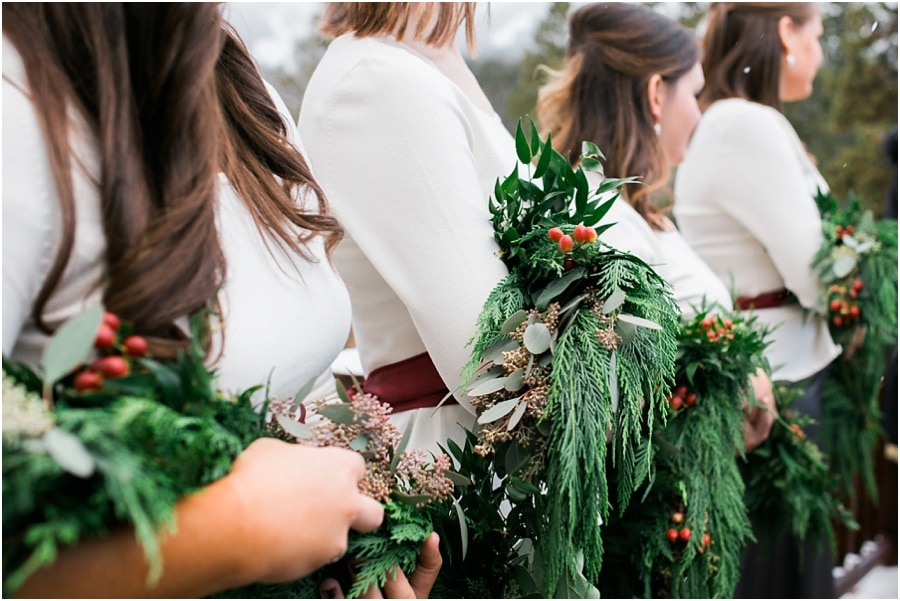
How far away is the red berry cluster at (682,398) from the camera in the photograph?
4.64 ft

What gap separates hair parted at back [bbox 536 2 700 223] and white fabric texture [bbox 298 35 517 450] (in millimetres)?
807

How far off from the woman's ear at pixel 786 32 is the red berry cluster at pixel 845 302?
751 millimetres

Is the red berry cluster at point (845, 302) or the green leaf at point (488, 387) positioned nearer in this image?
the green leaf at point (488, 387)

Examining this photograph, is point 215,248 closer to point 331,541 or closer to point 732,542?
point 331,541

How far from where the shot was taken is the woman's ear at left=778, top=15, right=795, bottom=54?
2379 mm

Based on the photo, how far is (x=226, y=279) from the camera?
829 mm

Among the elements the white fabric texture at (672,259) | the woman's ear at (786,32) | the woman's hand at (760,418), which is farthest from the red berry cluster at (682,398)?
the woman's ear at (786,32)

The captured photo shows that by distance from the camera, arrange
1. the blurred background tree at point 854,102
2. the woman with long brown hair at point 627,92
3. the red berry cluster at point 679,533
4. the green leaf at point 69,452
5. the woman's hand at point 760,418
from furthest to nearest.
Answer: the blurred background tree at point 854,102
the woman with long brown hair at point 627,92
the woman's hand at point 760,418
the red berry cluster at point 679,533
the green leaf at point 69,452

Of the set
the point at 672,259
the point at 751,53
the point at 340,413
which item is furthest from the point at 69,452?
the point at 751,53

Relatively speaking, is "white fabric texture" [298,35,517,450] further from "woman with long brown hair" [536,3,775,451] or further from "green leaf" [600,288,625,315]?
"woman with long brown hair" [536,3,775,451]

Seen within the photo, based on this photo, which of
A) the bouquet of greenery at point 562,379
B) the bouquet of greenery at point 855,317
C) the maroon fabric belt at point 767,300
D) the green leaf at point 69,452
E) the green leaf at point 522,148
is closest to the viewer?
the green leaf at point 69,452

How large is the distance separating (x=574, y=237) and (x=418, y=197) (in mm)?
205

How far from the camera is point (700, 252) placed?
233cm

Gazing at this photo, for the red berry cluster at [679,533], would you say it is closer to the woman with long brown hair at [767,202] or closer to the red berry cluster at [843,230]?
the woman with long brown hair at [767,202]
